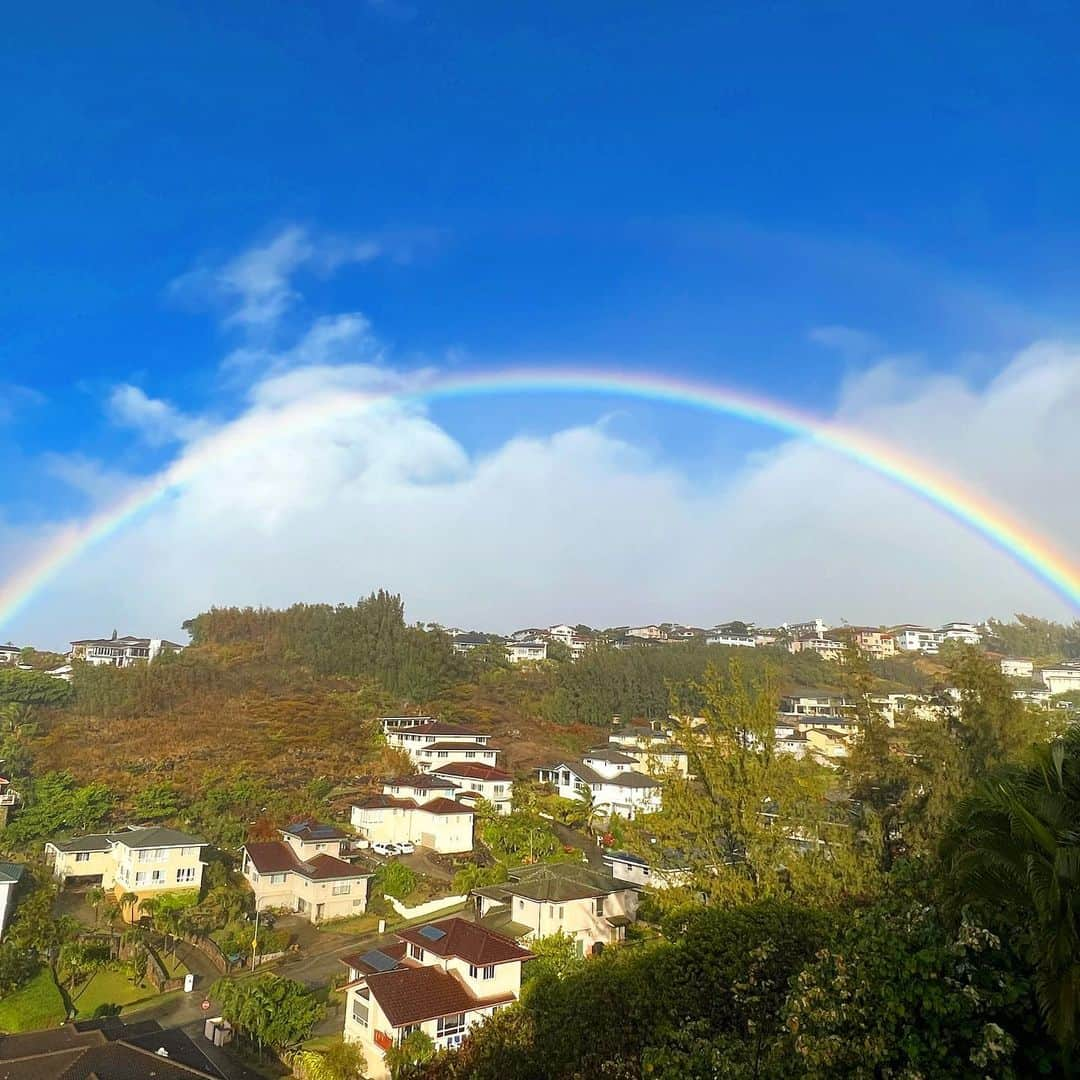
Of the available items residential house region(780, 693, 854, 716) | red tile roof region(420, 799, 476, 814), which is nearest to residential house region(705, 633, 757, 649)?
residential house region(780, 693, 854, 716)

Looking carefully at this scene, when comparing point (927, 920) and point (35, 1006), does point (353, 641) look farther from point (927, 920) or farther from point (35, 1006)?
point (927, 920)

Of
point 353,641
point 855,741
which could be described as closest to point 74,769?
point 353,641

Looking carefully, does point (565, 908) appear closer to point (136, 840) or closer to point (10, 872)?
point (136, 840)

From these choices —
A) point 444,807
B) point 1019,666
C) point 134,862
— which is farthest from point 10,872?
point 1019,666

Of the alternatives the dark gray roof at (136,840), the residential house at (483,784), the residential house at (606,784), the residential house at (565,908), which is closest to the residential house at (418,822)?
the residential house at (483,784)

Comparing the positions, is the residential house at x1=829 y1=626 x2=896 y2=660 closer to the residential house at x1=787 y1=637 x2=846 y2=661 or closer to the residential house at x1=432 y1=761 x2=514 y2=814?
the residential house at x1=787 y1=637 x2=846 y2=661

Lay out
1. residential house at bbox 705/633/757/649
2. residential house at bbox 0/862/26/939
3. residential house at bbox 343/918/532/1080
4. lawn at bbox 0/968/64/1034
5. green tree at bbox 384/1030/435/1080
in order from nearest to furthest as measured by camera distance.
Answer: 1. green tree at bbox 384/1030/435/1080
2. residential house at bbox 343/918/532/1080
3. lawn at bbox 0/968/64/1034
4. residential house at bbox 0/862/26/939
5. residential house at bbox 705/633/757/649
